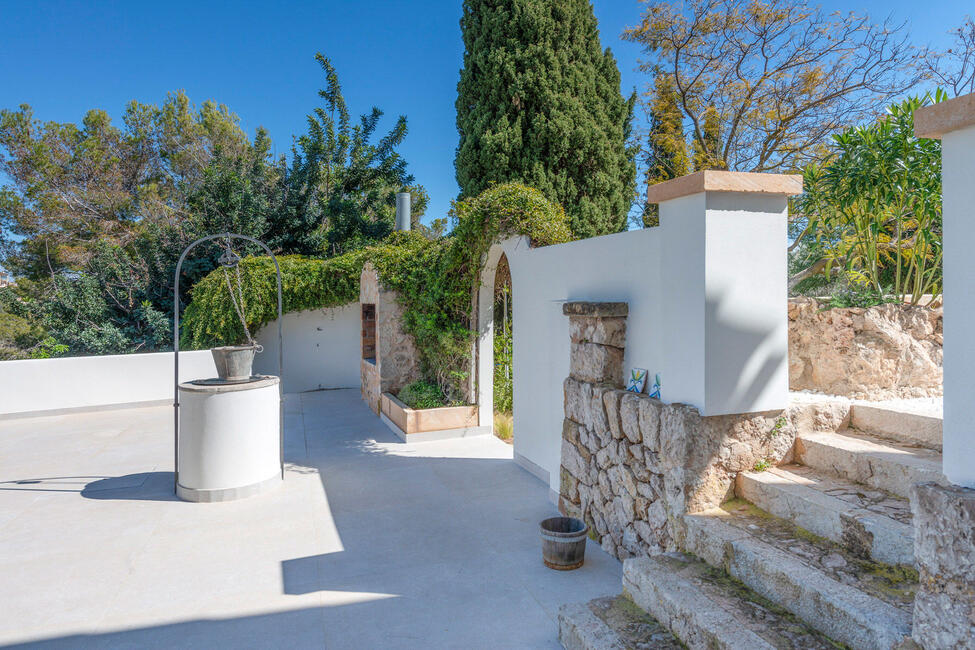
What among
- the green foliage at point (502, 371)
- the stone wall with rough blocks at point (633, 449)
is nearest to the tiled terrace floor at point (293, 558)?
the stone wall with rough blocks at point (633, 449)

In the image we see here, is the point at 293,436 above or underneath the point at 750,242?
underneath

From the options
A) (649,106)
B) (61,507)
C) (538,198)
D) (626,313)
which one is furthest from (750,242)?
(649,106)

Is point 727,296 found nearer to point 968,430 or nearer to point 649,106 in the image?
point 968,430

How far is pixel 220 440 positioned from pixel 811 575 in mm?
4677

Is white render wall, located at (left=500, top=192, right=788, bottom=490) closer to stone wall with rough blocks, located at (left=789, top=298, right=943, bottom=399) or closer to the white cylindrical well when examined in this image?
stone wall with rough blocks, located at (left=789, top=298, right=943, bottom=399)

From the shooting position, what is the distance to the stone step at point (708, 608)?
6.44 ft

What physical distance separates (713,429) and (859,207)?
227 cm

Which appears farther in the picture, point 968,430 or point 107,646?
point 107,646

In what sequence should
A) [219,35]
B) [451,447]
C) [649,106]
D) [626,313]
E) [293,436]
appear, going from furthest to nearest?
[219,35]
[649,106]
[293,436]
[451,447]
[626,313]

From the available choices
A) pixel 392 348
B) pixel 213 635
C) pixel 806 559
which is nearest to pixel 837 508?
pixel 806 559

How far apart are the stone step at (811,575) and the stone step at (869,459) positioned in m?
0.45

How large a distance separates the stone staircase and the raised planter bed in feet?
14.7

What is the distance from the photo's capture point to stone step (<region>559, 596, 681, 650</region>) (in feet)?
7.49

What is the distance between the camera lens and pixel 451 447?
264 inches
